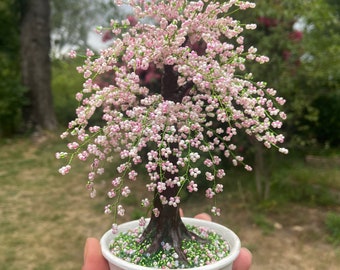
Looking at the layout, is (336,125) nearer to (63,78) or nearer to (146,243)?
(146,243)

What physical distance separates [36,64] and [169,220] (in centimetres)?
911

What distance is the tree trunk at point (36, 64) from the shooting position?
34.0ft

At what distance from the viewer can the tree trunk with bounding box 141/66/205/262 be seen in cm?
247

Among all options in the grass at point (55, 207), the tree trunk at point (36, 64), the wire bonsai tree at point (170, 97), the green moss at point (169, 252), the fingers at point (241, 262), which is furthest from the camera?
the tree trunk at point (36, 64)

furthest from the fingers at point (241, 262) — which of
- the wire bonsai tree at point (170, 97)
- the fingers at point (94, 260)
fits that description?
the fingers at point (94, 260)


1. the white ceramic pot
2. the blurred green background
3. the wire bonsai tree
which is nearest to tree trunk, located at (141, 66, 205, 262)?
the wire bonsai tree

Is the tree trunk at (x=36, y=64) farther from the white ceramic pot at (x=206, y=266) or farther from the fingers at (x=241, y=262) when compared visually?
the fingers at (x=241, y=262)

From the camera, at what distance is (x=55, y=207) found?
6180mm

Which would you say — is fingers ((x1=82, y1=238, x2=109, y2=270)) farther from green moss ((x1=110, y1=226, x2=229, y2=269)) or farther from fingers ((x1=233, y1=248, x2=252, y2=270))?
fingers ((x1=233, y1=248, x2=252, y2=270))

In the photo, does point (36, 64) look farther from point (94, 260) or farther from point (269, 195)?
point (94, 260)

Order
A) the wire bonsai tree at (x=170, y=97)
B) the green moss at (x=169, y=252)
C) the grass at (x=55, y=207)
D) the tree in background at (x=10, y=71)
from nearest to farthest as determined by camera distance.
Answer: the wire bonsai tree at (x=170, y=97), the green moss at (x=169, y=252), the grass at (x=55, y=207), the tree in background at (x=10, y=71)

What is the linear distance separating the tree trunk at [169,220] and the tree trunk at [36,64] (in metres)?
8.81

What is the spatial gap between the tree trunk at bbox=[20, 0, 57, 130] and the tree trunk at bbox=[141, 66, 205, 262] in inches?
347

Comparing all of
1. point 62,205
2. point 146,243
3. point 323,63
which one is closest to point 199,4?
point 146,243
